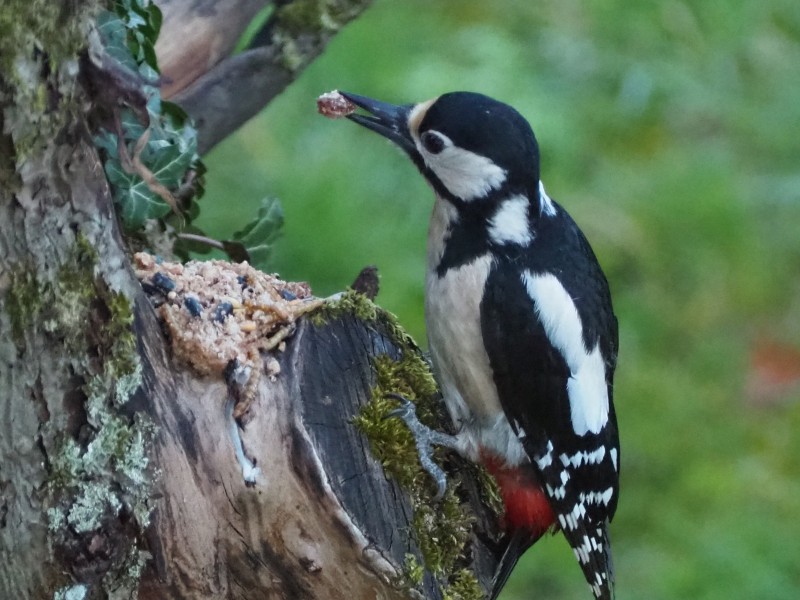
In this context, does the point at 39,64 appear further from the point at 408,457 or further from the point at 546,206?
the point at 546,206

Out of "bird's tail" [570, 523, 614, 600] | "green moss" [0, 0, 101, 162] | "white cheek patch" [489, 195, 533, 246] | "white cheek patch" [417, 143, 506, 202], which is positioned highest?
"green moss" [0, 0, 101, 162]

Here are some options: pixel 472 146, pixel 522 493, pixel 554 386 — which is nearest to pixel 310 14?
pixel 472 146

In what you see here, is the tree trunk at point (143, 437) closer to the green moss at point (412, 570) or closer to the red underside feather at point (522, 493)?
the green moss at point (412, 570)

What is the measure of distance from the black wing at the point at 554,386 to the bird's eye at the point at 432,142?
0.26 meters

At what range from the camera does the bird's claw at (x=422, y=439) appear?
1.76m

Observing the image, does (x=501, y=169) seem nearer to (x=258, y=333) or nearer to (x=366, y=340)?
(x=366, y=340)

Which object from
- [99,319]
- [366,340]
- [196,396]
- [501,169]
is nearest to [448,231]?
[501,169]

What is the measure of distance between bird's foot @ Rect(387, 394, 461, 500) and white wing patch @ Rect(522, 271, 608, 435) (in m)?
0.34

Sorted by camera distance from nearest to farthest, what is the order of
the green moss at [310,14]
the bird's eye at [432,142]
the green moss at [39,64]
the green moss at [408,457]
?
the green moss at [39,64] < the green moss at [408,457] < the bird's eye at [432,142] < the green moss at [310,14]

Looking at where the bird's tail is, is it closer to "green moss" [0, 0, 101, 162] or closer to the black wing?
the black wing

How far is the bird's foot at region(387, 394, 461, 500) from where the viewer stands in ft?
5.77

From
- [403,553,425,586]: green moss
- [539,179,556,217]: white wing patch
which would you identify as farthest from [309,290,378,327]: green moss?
[539,179,556,217]: white wing patch

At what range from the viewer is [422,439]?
1793mm

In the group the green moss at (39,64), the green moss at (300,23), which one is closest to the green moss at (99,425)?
the green moss at (39,64)
